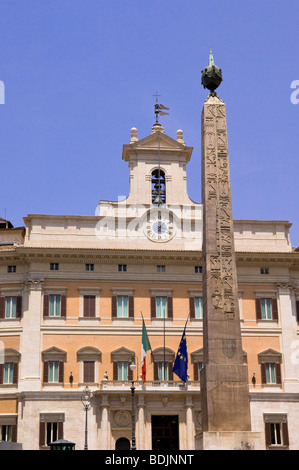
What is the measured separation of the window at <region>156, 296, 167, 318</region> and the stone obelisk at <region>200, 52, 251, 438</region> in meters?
19.2

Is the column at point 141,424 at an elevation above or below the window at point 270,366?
below

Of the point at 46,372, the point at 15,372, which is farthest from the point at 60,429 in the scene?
the point at 15,372

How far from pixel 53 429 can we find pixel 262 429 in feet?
36.3

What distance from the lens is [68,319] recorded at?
139ft

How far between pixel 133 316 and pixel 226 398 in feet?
67.5

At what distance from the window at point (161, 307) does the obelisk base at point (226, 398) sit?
2027 cm

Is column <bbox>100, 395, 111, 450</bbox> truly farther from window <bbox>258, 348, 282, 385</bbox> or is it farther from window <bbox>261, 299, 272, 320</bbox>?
window <bbox>261, 299, 272, 320</bbox>

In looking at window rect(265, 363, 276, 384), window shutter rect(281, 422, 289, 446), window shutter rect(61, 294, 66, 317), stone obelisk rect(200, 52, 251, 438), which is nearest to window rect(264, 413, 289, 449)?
window shutter rect(281, 422, 289, 446)

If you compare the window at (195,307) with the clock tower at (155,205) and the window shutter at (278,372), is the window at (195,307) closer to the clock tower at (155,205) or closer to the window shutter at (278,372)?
the clock tower at (155,205)

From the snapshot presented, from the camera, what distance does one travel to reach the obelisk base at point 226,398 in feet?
73.0

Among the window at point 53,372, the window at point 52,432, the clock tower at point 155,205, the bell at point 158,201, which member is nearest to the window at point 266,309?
the clock tower at point 155,205

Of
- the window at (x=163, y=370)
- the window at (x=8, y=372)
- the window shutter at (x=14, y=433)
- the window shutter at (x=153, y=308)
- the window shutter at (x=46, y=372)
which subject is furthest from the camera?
the window shutter at (x=153, y=308)

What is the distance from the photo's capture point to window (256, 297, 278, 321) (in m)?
43.7

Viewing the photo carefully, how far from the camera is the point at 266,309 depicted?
43875 mm
